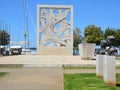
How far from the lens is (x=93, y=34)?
7300 centimetres

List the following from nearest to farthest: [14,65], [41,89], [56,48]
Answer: [41,89]
[14,65]
[56,48]

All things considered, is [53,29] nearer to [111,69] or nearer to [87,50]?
[87,50]

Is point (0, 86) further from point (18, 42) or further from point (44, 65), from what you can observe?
point (18, 42)

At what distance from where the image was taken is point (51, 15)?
49.6m

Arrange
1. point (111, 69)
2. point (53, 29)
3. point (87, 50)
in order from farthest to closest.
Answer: point (53, 29), point (87, 50), point (111, 69)

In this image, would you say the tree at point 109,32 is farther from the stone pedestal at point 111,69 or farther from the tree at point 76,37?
the stone pedestal at point 111,69

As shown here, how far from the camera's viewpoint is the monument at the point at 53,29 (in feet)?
162

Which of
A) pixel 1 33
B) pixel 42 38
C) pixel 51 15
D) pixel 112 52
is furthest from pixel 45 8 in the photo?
pixel 112 52

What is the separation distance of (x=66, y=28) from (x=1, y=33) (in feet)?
60.5

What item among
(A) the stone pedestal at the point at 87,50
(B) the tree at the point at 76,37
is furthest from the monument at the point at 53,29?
(B) the tree at the point at 76,37

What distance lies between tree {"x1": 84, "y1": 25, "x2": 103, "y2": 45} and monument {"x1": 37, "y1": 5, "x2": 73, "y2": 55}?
22.3 metres

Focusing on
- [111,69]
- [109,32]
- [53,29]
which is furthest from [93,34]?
[111,69]

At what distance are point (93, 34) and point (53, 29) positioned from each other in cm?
2435

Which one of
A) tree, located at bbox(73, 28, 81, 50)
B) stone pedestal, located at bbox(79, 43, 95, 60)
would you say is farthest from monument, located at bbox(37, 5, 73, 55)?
tree, located at bbox(73, 28, 81, 50)
